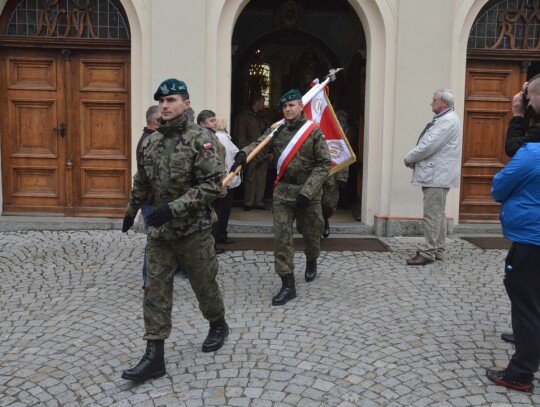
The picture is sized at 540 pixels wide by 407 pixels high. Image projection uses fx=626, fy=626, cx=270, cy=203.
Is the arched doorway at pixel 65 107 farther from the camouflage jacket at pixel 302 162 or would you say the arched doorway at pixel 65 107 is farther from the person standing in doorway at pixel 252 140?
the camouflage jacket at pixel 302 162

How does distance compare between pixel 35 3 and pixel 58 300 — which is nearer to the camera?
pixel 58 300

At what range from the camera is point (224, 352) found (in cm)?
452

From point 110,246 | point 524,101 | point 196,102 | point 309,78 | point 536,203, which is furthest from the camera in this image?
point 309,78

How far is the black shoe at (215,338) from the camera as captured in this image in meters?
4.53

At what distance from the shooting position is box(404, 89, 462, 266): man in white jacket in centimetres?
692

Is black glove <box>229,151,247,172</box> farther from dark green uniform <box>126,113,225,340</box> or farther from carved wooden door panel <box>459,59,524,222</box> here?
carved wooden door panel <box>459,59,524,222</box>

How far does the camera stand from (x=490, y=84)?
8.98m

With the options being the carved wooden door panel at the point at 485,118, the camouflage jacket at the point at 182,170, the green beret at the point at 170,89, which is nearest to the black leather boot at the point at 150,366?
the camouflage jacket at the point at 182,170

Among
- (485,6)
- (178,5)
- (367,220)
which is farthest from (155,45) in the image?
(485,6)

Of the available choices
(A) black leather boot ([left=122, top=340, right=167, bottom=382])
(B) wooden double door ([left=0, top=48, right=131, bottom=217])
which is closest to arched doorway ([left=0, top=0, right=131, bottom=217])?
A: (B) wooden double door ([left=0, top=48, right=131, bottom=217])

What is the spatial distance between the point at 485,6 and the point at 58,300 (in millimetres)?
6840

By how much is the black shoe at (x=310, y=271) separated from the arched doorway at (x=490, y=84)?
363 centimetres

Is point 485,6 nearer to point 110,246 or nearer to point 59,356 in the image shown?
point 110,246

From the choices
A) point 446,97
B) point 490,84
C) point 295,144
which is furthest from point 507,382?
point 490,84
